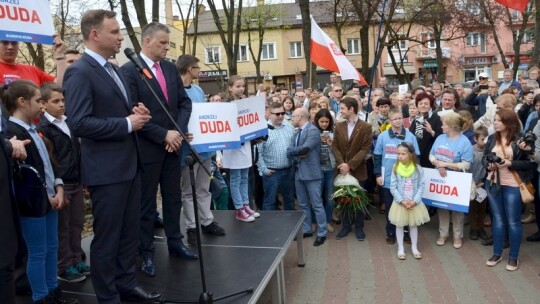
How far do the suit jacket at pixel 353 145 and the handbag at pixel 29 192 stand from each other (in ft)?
13.9

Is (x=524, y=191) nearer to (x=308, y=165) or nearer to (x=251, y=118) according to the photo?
(x=308, y=165)

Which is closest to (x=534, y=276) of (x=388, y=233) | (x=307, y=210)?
(x=388, y=233)

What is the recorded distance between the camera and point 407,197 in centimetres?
588

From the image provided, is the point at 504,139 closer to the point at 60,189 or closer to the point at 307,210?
the point at 307,210

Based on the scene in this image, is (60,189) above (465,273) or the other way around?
above

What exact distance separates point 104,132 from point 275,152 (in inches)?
145

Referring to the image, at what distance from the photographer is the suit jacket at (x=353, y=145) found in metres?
6.56

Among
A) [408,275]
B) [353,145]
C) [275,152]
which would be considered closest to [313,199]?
[275,152]

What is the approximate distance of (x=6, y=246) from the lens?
8.79 feet

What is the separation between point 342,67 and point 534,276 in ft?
16.4

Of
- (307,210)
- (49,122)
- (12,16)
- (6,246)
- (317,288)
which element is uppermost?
(12,16)

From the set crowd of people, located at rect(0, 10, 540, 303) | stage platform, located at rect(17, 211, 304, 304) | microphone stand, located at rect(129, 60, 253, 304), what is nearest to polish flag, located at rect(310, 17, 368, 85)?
crowd of people, located at rect(0, 10, 540, 303)

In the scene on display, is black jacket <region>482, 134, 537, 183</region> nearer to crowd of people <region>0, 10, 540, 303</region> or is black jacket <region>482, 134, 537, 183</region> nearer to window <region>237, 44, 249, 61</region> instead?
crowd of people <region>0, 10, 540, 303</region>

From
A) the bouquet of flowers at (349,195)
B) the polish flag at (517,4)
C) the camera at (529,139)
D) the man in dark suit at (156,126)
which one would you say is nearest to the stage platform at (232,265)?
the man in dark suit at (156,126)
